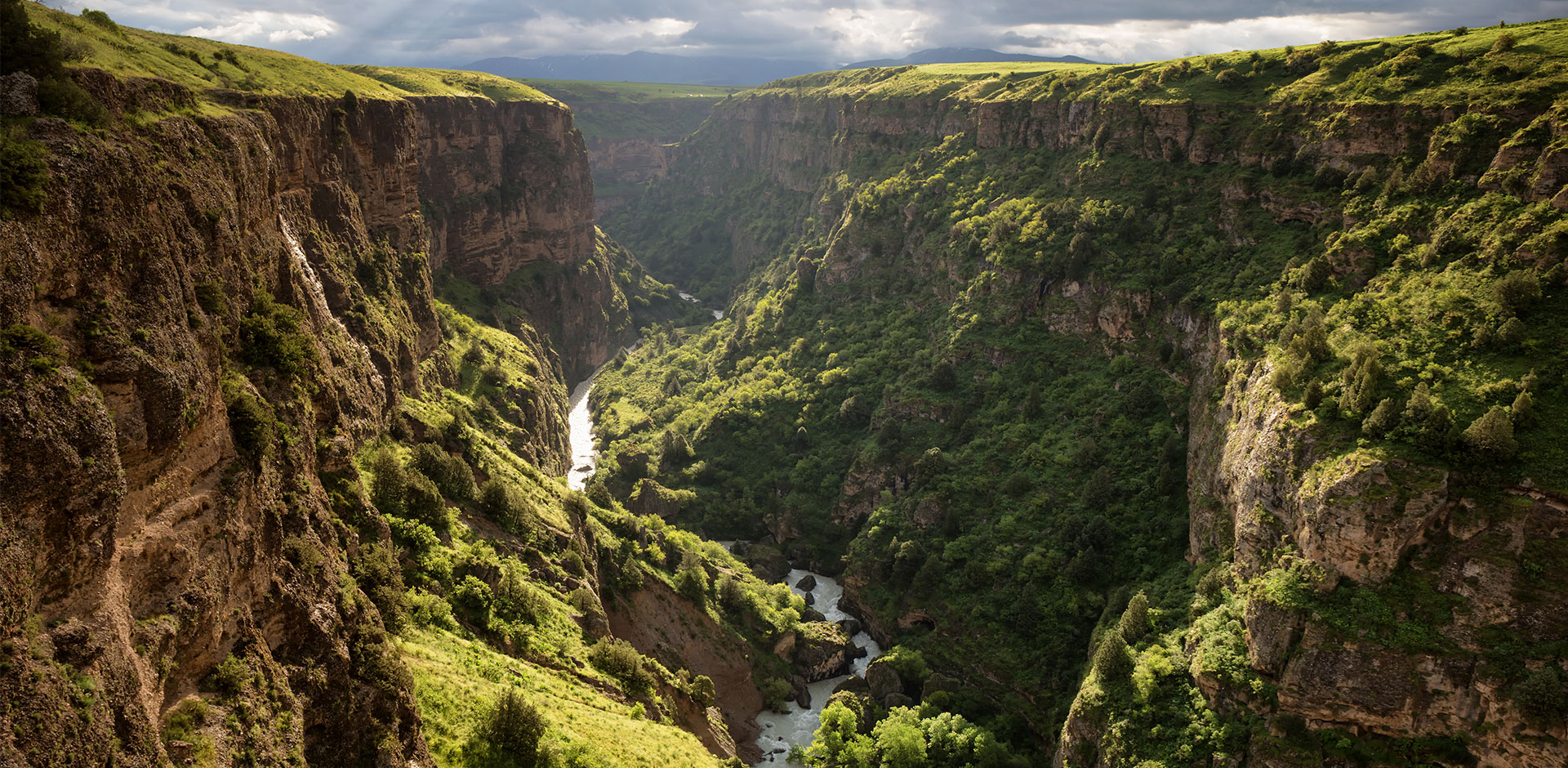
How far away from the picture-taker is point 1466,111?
61.6m

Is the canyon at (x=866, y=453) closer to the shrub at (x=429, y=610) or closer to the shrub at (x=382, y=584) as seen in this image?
the shrub at (x=382, y=584)

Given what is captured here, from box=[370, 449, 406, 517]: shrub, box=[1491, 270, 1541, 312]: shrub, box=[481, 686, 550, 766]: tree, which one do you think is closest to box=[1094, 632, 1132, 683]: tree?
box=[1491, 270, 1541, 312]: shrub

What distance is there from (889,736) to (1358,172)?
192 ft

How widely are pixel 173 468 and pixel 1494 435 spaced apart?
184 feet

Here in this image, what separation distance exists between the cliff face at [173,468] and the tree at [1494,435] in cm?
5172

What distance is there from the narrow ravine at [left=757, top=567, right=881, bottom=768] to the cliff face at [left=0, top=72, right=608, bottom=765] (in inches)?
1547

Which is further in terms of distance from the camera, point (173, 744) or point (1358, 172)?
point (1358, 172)

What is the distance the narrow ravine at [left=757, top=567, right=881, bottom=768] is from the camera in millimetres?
66500

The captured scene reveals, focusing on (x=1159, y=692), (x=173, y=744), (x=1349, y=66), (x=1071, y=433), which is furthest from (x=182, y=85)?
(x=1349, y=66)

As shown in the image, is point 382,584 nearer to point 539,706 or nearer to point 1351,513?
point 539,706

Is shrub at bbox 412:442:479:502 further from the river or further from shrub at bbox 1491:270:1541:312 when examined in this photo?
shrub at bbox 1491:270:1541:312

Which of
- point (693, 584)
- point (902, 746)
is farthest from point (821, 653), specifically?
point (902, 746)

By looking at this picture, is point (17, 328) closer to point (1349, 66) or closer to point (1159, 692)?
point (1159, 692)

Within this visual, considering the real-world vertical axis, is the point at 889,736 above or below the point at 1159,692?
below
